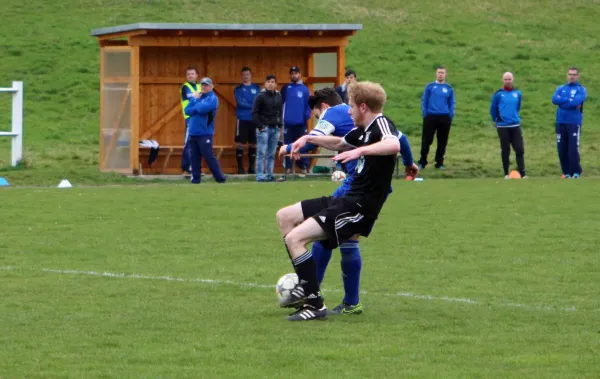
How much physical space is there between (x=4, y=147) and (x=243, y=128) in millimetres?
8166

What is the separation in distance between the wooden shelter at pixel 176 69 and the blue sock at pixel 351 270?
48.1ft

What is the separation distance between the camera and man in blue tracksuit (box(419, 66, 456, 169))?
25500mm

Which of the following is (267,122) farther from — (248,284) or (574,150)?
(248,284)

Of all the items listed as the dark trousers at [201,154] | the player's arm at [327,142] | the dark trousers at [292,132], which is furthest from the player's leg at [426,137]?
the player's arm at [327,142]

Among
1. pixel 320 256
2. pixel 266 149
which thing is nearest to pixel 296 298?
pixel 320 256

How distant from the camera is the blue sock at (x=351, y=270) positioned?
929 centimetres

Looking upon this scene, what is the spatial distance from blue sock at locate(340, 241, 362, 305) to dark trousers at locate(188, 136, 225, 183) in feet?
42.3

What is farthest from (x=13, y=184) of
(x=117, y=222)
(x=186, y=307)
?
(x=186, y=307)

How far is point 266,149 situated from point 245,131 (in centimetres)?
128

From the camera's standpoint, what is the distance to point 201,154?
877 inches

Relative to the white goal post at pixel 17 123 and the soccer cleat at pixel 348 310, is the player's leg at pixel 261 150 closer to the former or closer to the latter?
the white goal post at pixel 17 123

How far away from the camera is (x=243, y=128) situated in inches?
976

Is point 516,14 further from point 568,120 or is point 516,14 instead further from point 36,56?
point 568,120

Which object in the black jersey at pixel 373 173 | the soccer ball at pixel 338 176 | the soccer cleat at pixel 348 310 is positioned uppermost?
the black jersey at pixel 373 173
